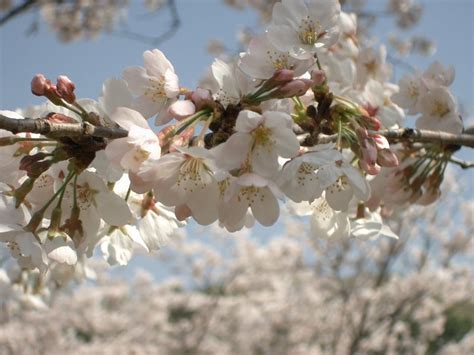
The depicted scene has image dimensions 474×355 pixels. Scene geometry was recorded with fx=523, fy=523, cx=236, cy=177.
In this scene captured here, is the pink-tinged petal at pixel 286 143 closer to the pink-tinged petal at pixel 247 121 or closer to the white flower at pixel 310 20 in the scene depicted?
the pink-tinged petal at pixel 247 121

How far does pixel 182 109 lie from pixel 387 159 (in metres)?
0.44

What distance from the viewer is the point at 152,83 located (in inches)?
43.7

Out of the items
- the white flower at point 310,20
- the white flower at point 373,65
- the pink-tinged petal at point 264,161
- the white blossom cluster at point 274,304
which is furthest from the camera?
the white blossom cluster at point 274,304

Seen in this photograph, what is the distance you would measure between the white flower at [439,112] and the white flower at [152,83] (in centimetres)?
81

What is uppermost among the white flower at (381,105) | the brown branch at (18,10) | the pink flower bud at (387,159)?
the pink flower bud at (387,159)

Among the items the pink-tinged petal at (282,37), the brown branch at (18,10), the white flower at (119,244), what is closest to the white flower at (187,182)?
the pink-tinged petal at (282,37)

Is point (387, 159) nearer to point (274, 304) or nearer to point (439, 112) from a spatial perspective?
point (439, 112)

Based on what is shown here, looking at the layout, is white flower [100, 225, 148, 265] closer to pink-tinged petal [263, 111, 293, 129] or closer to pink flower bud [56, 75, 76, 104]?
pink flower bud [56, 75, 76, 104]

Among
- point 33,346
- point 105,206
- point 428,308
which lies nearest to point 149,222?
point 105,206

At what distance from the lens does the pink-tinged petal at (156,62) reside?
3.58 ft

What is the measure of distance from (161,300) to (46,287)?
953 cm

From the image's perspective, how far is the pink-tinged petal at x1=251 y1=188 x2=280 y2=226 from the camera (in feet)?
3.25

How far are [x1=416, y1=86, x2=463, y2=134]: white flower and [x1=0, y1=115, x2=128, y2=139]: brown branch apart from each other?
944mm

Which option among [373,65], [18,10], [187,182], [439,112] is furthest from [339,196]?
[18,10]
